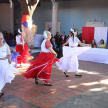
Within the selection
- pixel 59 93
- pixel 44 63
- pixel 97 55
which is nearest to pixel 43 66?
pixel 44 63

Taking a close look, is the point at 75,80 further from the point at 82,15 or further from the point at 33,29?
the point at 82,15

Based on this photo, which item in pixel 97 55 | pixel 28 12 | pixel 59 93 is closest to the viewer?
pixel 59 93

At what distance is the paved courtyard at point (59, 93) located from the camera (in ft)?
13.0

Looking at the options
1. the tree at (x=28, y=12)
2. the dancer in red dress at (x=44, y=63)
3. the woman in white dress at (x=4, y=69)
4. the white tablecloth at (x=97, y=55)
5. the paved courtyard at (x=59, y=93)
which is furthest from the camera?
the tree at (x=28, y=12)

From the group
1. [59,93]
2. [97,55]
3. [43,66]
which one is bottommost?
[59,93]

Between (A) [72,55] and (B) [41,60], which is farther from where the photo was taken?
(A) [72,55]

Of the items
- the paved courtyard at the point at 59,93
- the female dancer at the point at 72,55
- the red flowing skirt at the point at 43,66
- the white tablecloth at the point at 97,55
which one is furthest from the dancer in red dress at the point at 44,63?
the white tablecloth at the point at 97,55

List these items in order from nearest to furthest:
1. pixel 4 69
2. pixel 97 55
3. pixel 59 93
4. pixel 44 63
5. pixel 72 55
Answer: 1. pixel 4 69
2. pixel 59 93
3. pixel 44 63
4. pixel 72 55
5. pixel 97 55

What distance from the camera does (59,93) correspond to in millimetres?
4676

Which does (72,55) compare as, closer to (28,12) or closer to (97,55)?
(97,55)

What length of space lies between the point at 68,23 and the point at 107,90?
12.2 m

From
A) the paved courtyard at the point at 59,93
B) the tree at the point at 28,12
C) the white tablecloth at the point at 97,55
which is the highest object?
the tree at the point at 28,12

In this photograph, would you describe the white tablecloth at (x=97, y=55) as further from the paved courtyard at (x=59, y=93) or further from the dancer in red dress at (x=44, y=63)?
the dancer in red dress at (x=44, y=63)

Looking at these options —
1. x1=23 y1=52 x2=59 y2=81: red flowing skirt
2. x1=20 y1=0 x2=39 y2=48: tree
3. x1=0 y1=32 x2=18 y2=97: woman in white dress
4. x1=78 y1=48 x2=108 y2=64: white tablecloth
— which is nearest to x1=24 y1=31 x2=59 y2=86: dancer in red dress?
x1=23 y1=52 x2=59 y2=81: red flowing skirt
